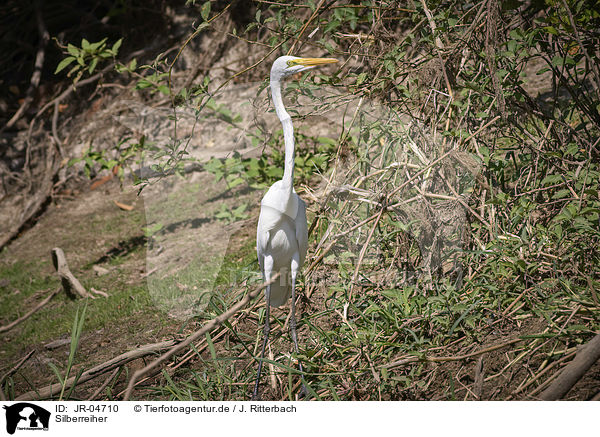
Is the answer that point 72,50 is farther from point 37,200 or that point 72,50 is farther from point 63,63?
point 37,200

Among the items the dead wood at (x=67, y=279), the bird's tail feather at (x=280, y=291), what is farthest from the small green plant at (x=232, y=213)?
the bird's tail feather at (x=280, y=291)

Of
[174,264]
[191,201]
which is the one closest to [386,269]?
[174,264]

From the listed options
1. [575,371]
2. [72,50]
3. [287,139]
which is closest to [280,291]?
[287,139]

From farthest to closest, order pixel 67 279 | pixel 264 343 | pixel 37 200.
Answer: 1. pixel 37 200
2. pixel 67 279
3. pixel 264 343

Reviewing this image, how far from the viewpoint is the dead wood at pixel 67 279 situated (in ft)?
11.3

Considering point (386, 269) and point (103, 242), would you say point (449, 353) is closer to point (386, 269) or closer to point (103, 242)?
point (386, 269)

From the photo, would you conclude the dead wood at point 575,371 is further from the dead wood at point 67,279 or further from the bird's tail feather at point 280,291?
the dead wood at point 67,279

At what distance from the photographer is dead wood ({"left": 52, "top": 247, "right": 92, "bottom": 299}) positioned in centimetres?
343

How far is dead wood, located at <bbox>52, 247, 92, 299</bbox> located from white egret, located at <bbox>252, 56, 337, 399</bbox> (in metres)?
1.73
